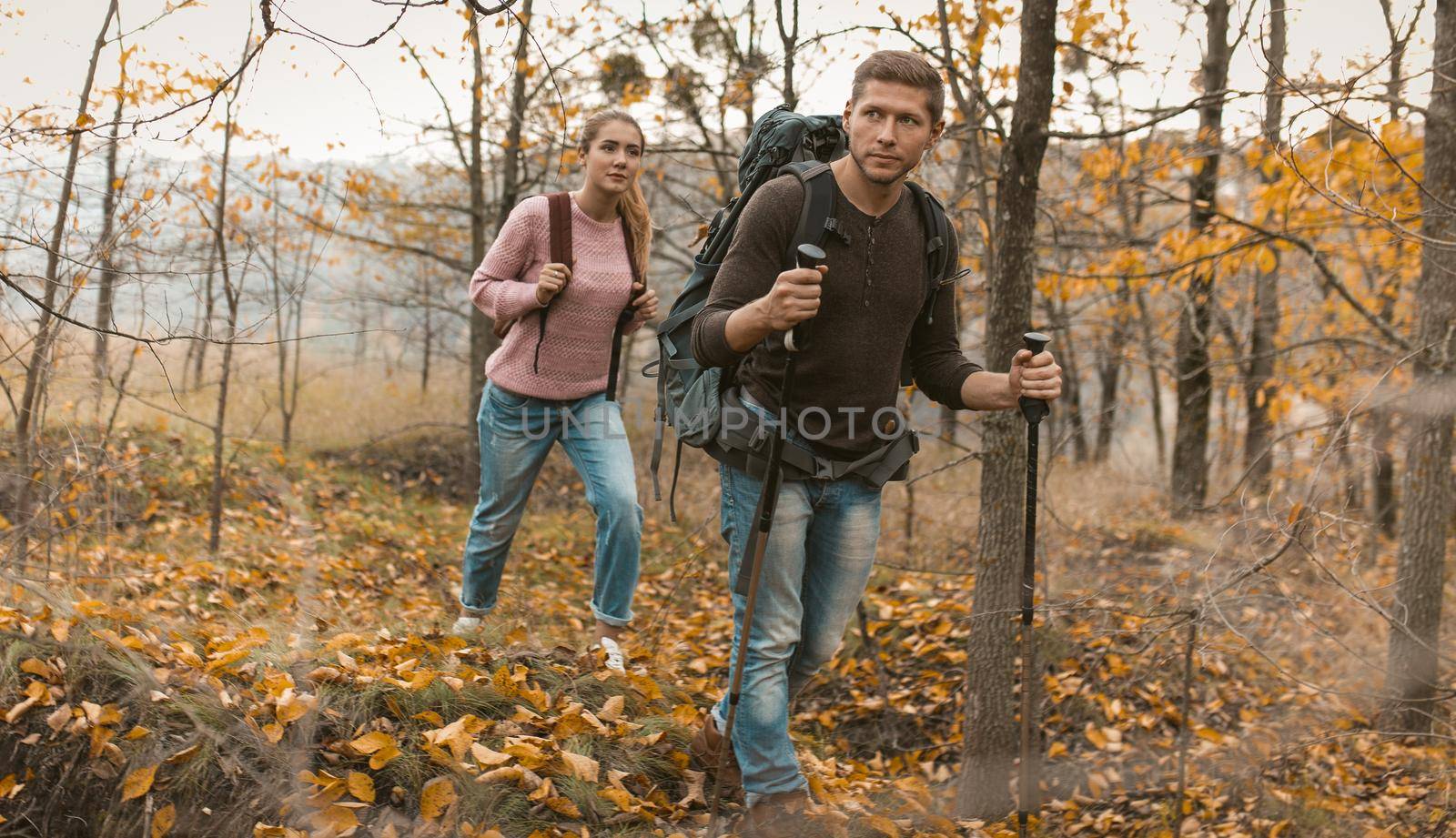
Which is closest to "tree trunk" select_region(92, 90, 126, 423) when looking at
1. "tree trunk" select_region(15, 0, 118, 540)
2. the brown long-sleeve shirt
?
"tree trunk" select_region(15, 0, 118, 540)

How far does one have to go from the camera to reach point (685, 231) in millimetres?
14219

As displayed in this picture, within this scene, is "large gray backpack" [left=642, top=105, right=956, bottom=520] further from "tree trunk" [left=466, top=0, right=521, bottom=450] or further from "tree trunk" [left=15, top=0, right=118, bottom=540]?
"tree trunk" [left=466, top=0, right=521, bottom=450]

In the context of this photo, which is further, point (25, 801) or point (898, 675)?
point (898, 675)

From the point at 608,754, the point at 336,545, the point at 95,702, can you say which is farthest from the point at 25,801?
the point at 336,545

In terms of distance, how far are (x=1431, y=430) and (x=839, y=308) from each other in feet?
14.0

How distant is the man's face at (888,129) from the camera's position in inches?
109

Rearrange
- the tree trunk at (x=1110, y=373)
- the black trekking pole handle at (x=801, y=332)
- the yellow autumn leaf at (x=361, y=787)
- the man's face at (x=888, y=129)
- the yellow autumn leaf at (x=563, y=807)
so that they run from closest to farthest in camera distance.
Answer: the black trekking pole handle at (x=801, y=332) → the man's face at (x=888, y=129) → the yellow autumn leaf at (x=361, y=787) → the yellow autumn leaf at (x=563, y=807) → the tree trunk at (x=1110, y=373)

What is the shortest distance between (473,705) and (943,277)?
2080 mm

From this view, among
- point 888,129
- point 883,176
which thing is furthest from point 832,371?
point 888,129

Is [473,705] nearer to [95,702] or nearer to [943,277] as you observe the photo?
[95,702]

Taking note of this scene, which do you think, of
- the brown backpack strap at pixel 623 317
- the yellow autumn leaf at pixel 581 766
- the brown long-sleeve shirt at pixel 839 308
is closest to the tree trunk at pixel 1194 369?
the brown backpack strap at pixel 623 317

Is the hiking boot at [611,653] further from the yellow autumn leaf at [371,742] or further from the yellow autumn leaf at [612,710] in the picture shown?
the yellow autumn leaf at [371,742]

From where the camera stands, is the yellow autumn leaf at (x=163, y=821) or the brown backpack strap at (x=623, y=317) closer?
the yellow autumn leaf at (x=163, y=821)

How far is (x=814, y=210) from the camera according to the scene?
2.81 metres
